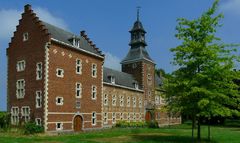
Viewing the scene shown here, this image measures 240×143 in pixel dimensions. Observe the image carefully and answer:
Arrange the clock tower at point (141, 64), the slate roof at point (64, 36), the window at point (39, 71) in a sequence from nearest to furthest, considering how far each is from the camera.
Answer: the window at point (39, 71), the slate roof at point (64, 36), the clock tower at point (141, 64)

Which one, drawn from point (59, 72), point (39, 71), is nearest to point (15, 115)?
point (39, 71)

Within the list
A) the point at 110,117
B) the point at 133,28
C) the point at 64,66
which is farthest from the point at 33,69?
the point at 133,28

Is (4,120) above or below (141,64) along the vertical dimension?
below

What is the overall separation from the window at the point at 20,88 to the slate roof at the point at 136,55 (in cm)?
2797

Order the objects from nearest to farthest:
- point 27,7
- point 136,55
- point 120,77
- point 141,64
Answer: point 27,7 < point 120,77 < point 141,64 < point 136,55

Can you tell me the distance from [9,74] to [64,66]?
7882 millimetres

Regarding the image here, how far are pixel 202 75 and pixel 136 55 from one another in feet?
122

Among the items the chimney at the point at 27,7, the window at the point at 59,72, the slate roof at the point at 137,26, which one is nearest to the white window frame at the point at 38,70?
the window at the point at 59,72

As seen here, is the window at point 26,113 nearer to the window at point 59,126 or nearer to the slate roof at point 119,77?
the window at point 59,126

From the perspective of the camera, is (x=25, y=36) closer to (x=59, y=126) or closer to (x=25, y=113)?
(x=25, y=113)

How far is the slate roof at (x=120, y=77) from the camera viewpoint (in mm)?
51419

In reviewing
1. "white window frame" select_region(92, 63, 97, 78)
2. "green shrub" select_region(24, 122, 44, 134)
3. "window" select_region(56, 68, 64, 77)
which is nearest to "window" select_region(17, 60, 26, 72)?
"window" select_region(56, 68, 64, 77)

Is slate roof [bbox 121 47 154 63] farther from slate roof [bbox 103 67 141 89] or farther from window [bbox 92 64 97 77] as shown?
window [bbox 92 64 97 77]

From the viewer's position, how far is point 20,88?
37156mm
